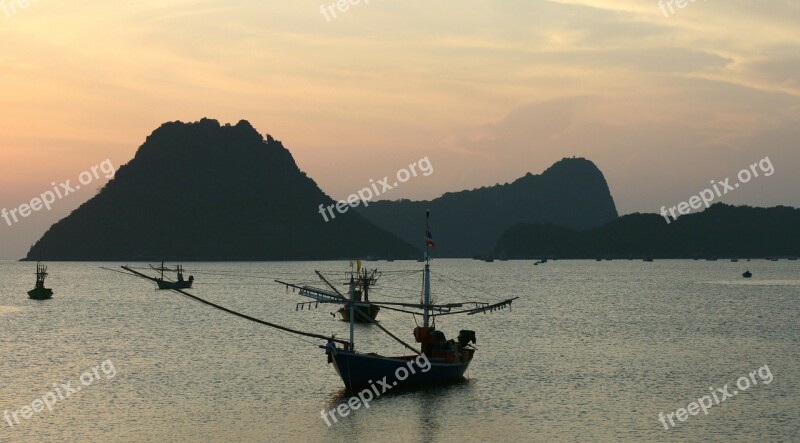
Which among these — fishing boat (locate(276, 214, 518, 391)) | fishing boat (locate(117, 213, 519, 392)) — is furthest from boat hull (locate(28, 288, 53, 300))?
fishing boat (locate(276, 214, 518, 391))

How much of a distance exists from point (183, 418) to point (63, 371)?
77.0 feet

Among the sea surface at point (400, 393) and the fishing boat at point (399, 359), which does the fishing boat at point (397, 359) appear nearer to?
the fishing boat at point (399, 359)

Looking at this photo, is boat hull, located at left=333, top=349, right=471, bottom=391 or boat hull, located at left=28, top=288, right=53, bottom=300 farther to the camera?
boat hull, located at left=28, top=288, right=53, bottom=300

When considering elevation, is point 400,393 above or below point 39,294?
below

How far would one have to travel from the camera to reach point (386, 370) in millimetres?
60031

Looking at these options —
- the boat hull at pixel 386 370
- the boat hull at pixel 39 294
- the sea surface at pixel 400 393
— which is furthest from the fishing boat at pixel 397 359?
the boat hull at pixel 39 294

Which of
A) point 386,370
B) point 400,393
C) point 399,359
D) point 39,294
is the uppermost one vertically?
point 39,294

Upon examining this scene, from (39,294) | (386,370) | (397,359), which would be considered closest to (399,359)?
(397,359)

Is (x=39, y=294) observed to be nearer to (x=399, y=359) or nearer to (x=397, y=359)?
(x=399, y=359)

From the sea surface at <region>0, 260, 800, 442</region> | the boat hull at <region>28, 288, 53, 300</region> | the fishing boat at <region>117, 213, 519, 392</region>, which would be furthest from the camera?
the boat hull at <region>28, 288, 53, 300</region>

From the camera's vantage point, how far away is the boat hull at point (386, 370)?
58594 millimetres

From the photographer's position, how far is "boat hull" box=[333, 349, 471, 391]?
58.6 metres

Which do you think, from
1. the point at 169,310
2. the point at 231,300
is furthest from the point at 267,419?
the point at 231,300

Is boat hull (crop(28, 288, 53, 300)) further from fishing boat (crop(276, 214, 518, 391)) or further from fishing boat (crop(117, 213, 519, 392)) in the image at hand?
fishing boat (crop(276, 214, 518, 391))
